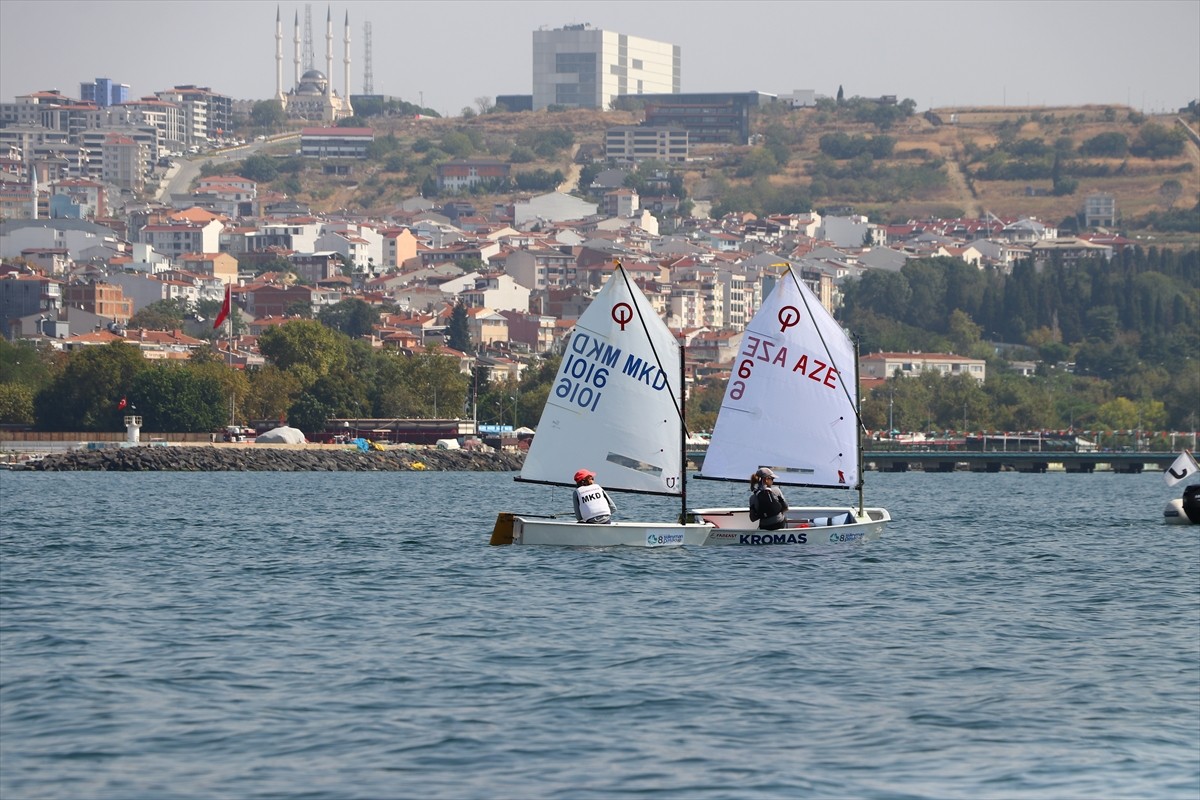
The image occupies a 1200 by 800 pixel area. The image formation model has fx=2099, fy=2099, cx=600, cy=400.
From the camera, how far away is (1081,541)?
46.0 metres

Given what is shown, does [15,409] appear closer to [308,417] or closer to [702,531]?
[308,417]

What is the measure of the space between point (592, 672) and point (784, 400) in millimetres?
17700

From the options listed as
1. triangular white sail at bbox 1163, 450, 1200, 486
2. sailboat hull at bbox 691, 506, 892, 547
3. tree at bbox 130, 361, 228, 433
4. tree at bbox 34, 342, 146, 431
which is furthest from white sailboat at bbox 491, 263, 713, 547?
tree at bbox 34, 342, 146, 431

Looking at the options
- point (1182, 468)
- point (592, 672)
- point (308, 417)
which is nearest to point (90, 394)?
point (308, 417)

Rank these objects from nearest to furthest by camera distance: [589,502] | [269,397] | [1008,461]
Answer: [589,502]
[269,397]
[1008,461]

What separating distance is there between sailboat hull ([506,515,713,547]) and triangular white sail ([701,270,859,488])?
3477mm

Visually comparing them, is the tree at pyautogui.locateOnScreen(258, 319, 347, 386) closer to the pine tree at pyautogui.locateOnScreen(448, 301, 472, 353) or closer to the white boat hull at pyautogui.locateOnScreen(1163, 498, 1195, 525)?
the pine tree at pyautogui.locateOnScreen(448, 301, 472, 353)

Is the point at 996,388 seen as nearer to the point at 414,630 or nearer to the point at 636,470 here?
the point at 636,470

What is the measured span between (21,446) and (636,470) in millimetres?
93417

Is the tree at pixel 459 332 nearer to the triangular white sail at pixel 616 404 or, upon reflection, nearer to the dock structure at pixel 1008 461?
the dock structure at pixel 1008 461

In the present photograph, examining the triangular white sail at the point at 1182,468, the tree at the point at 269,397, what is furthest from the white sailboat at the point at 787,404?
the tree at the point at 269,397

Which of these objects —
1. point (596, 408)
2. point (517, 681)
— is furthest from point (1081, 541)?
point (517, 681)

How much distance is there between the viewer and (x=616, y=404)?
35.8 meters

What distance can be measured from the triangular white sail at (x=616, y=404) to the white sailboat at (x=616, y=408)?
0.02 metres
